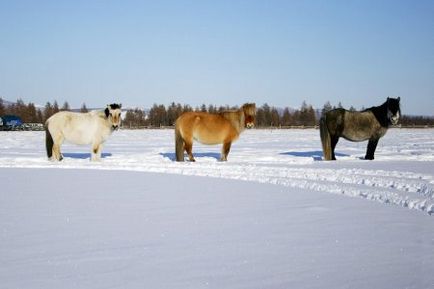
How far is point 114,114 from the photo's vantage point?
38.3ft

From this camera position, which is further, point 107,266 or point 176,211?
point 176,211

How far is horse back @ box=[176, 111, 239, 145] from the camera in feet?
38.7

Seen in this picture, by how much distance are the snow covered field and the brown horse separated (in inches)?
185

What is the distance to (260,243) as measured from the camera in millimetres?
3271

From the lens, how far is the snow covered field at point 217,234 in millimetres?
A: 2531

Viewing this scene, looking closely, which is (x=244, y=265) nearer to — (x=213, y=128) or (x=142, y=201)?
(x=142, y=201)

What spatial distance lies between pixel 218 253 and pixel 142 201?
2.55m

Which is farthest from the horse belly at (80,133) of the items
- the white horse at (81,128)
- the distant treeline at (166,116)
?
the distant treeline at (166,116)

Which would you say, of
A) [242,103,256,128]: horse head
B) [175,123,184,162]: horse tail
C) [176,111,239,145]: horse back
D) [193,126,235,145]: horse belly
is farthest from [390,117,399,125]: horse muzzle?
[175,123,184,162]: horse tail

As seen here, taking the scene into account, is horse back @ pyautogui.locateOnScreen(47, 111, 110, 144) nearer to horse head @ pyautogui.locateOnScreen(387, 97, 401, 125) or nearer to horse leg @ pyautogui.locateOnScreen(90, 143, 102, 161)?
horse leg @ pyautogui.locateOnScreen(90, 143, 102, 161)

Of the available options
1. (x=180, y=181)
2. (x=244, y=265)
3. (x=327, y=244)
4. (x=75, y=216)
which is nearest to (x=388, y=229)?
(x=327, y=244)

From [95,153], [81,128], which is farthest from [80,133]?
[95,153]

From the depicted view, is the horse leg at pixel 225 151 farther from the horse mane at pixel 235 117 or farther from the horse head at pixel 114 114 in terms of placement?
the horse head at pixel 114 114

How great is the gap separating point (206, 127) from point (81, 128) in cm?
370
